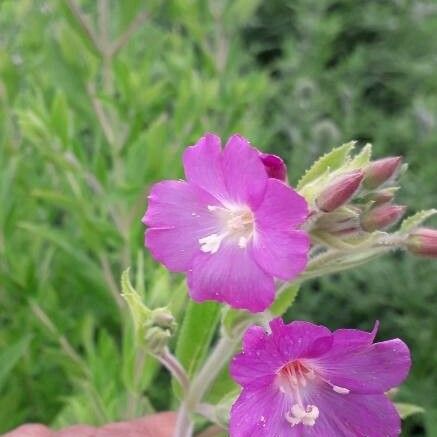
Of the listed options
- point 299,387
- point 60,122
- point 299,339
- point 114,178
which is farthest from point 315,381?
point 114,178

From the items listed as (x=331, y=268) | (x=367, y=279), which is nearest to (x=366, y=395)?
(x=331, y=268)

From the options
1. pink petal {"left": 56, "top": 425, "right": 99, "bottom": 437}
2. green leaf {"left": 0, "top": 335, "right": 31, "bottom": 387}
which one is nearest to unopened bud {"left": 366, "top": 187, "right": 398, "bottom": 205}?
pink petal {"left": 56, "top": 425, "right": 99, "bottom": 437}

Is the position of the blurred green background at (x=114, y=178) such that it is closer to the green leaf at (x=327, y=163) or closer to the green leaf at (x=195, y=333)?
the green leaf at (x=195, y=333)

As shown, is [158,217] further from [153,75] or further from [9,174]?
[153,75]

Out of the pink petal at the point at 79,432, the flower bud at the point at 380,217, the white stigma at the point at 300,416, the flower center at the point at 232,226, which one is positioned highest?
the flower center at the point at 232,226

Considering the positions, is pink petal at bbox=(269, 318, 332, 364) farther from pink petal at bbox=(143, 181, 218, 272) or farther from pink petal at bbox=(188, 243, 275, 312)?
pink petal at bbox=(143, 181, 218, 272)

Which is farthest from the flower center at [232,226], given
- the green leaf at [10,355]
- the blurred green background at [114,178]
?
the green leaf at [10,355]
